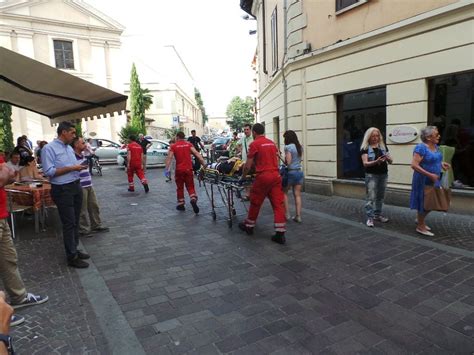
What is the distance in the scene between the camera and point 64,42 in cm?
2950

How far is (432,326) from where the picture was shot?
3186 mm

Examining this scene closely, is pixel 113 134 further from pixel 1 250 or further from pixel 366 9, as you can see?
pixel 1 250

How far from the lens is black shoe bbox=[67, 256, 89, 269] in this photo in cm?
470

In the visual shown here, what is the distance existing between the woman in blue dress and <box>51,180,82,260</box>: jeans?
4921 millimetres

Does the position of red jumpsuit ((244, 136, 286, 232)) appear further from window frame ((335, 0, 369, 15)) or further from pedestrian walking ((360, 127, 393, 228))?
window frame ((335, 0, 369, 15))

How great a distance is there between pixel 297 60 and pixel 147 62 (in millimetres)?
45334

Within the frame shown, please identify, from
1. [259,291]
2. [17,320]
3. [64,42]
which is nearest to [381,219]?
[259,291]

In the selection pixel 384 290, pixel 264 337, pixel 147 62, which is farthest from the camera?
pixel 147 62

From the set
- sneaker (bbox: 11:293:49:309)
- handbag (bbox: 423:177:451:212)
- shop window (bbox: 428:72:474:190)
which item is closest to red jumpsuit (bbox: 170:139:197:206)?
sneaker (bbox: 11:293:49:309)

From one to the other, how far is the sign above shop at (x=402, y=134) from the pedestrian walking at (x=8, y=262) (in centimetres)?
699

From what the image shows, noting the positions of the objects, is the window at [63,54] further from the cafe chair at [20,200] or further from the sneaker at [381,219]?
the sneaker at [381,219]

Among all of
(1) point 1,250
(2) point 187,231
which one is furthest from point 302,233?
(1) point 1,250

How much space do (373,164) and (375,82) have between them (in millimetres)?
2763

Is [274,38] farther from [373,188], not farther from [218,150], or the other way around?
[218,150]
